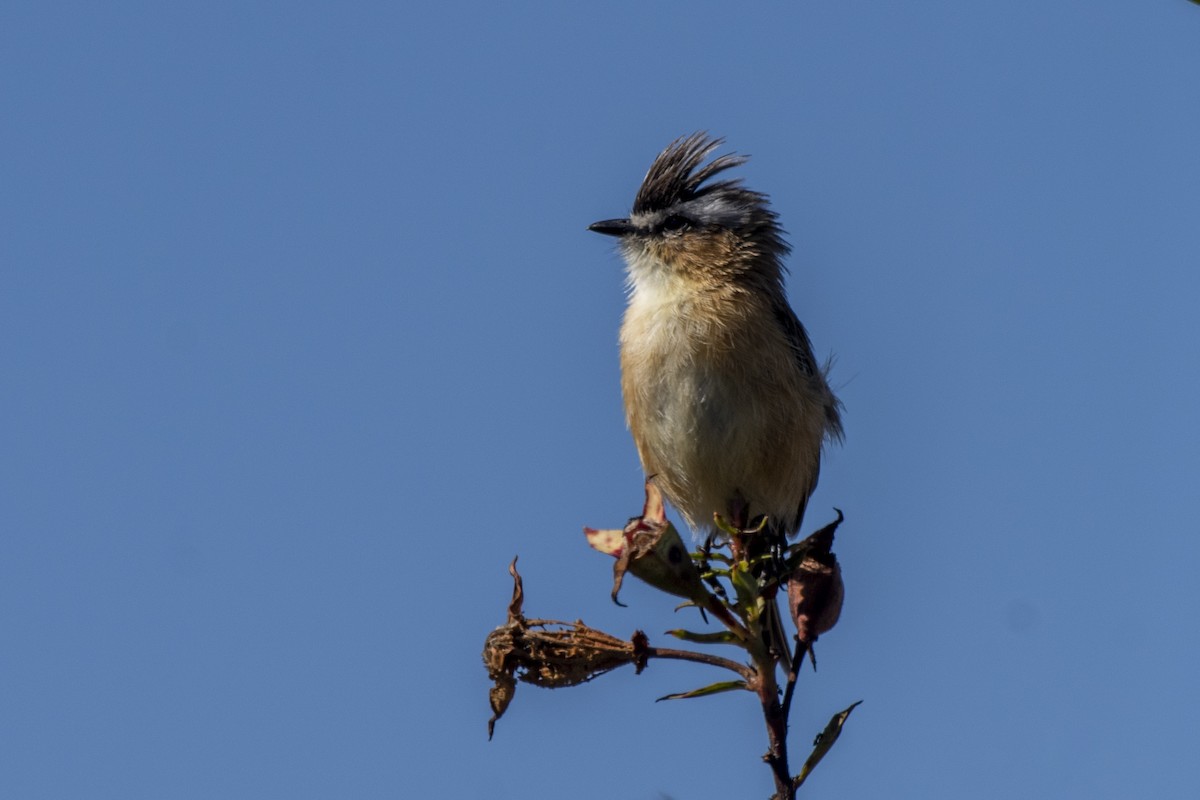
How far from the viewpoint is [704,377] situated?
255 inches

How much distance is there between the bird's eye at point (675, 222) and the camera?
750 cm

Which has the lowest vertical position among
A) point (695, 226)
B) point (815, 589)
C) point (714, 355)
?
point (815, 589)

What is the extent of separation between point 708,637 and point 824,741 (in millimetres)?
446

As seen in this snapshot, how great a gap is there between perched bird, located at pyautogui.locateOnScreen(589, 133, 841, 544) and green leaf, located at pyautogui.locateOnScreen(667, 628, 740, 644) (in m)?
2.50

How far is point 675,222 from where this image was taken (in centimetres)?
753

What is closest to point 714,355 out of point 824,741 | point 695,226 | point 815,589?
point 695,226

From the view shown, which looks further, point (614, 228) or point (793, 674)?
point (614, 228)

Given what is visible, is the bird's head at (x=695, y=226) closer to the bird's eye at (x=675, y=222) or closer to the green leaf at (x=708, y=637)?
the bird's eye at (x=675, y=222)

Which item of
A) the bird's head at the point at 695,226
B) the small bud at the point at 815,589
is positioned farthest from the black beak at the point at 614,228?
the small bud at the point at 815,589

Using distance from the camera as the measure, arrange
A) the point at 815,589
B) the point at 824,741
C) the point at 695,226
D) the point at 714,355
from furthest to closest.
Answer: the point at 695,226 < the point at 714,355 < the point at 815,589 < the point at 824,741

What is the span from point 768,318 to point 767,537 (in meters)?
2.63

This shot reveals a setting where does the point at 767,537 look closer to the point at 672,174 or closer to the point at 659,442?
the point at 659,442

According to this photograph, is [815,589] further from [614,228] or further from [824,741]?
[614,228]

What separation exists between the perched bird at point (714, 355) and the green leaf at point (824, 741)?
2.74 metres
